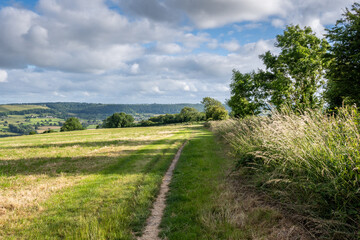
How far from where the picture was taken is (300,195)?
5.46m

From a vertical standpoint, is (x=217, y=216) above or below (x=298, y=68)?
below

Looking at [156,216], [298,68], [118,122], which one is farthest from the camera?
[118,122]

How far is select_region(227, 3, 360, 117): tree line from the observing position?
15.7m

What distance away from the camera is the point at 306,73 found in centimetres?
→ 2742

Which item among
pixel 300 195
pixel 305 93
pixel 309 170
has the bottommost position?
pixel 300 195

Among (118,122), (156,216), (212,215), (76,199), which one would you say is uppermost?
(212,215)

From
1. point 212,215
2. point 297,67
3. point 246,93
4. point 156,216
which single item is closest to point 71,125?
point 246,93

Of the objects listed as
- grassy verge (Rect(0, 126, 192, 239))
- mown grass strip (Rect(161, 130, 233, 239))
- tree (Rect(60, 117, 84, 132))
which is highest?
mown grass strip (Rect(161, 130, 233, 239))

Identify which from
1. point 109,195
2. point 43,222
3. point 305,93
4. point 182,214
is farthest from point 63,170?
point 305,93

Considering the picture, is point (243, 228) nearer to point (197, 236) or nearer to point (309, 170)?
point (197, 236)

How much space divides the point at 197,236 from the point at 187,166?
7.59m

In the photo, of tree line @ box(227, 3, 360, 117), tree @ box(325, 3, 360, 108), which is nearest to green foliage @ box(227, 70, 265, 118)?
tree line @ box(227, 3, 360, 117)

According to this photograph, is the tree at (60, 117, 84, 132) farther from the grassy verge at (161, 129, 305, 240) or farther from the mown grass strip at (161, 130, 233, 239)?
the grassy verge at (161, 129, 305, 240)

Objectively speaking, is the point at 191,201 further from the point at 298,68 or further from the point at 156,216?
the point at 298,68
